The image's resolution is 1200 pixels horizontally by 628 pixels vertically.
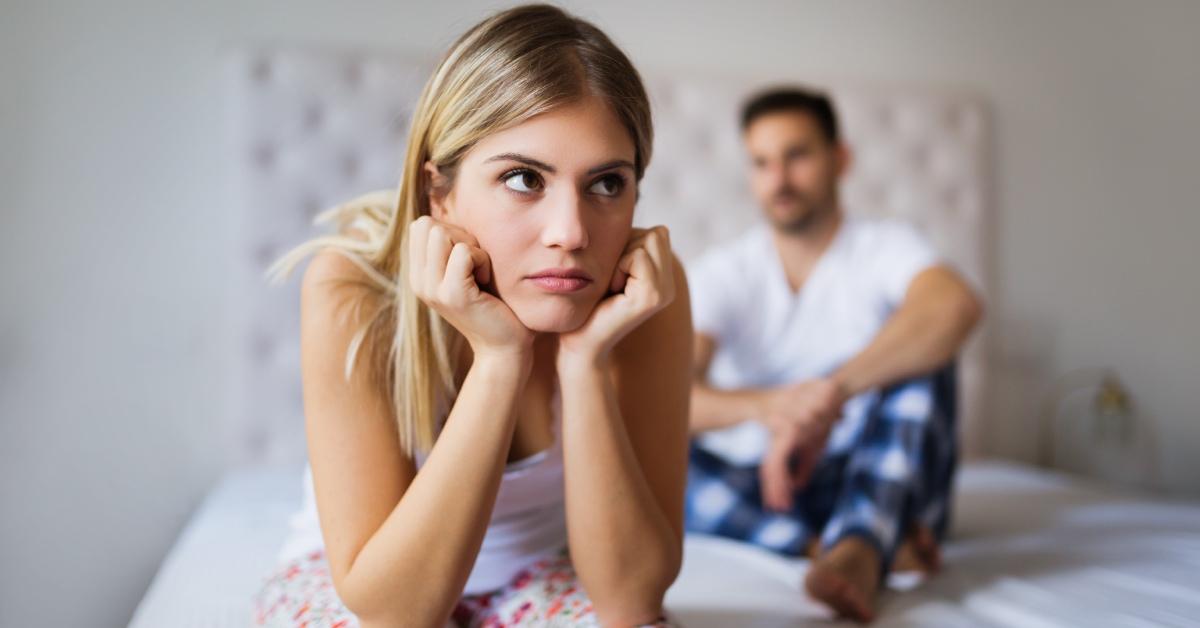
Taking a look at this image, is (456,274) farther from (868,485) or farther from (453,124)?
(868,485)

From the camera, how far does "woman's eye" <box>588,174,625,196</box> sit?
2.75ft

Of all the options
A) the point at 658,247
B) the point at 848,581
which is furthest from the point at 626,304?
the point at 848,581

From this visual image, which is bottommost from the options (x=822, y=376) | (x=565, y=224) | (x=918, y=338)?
(x=822, y=376)

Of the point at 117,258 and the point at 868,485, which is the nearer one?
the point at 868,485

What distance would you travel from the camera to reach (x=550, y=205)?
0.80m

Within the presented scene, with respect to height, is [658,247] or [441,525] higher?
[658,247]

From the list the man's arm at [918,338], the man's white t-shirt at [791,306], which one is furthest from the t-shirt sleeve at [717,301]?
the man's arm at [918,338]

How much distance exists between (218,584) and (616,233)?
83cm

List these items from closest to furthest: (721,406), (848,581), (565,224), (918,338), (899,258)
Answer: (565,224) < (848,581) < (918,338) < (721,406) < (899,258)

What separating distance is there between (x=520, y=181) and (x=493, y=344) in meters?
0.16

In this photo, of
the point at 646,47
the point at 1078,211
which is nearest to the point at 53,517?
the point at 646,47

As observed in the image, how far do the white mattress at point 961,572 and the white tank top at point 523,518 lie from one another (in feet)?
0.85

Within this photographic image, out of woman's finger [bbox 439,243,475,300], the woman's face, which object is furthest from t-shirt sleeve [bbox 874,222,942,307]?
woman's finger [bbox 439,243,475,300]

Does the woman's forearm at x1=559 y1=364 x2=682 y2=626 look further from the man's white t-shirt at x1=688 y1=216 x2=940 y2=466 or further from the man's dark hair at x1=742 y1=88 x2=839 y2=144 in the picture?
the man's dark hair at x1=742 y1=88 x2=839 y2=144
